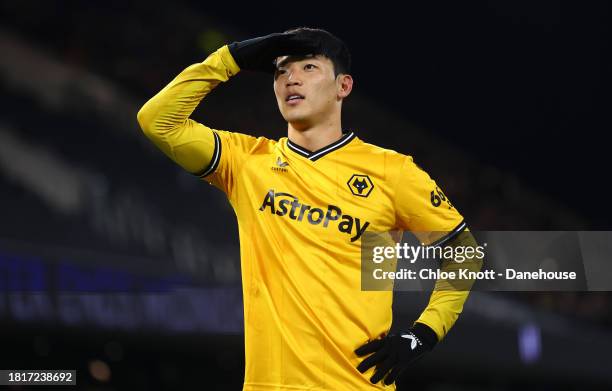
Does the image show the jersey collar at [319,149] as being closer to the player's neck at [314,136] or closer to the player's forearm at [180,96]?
the player's neck at [314,136]

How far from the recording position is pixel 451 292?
297 centimetres

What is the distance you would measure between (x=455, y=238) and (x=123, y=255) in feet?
10.7

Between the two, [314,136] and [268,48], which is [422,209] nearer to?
[314,136]

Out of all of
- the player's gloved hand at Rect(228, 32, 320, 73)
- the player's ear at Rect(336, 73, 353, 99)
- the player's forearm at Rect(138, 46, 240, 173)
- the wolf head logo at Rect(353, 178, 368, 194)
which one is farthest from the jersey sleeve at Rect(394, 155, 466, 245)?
the player's forearm at Rect(138, 46, 240, 173)

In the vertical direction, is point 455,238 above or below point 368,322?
above

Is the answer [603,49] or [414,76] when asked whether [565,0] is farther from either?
[414,76]

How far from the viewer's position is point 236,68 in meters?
2.80

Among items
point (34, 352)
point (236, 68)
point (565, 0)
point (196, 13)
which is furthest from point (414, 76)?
point (236, 68)

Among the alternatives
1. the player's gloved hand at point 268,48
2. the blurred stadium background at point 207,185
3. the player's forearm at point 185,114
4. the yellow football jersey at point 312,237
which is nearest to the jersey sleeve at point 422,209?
the yellow football jersey at point 312,237

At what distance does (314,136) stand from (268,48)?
35cm

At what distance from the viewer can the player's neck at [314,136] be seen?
2908mm

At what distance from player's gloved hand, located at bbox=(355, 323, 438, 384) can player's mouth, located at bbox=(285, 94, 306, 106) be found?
83 centimetres

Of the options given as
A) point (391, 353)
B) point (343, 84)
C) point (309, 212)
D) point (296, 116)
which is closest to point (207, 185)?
point (343, 84)

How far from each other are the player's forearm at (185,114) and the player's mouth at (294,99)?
0.20m
